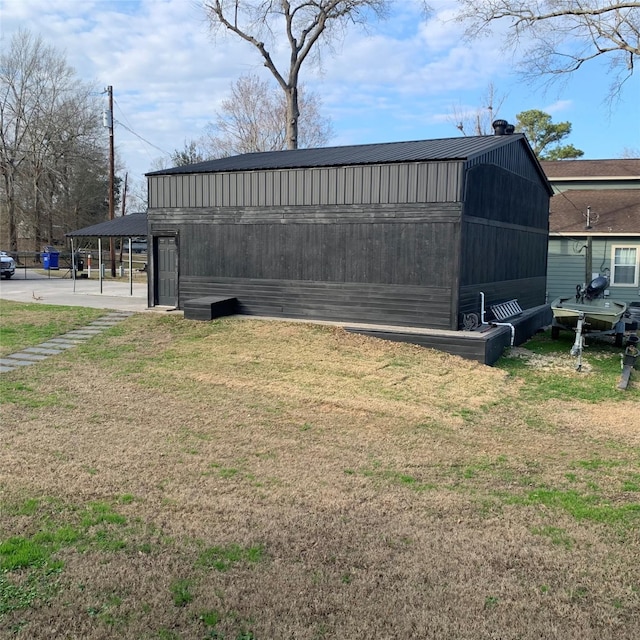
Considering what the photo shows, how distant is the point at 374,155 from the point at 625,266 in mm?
10510

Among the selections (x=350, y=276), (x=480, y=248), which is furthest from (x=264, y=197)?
(x=480, y=248)

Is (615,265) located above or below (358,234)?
below

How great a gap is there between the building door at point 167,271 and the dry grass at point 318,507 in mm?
5665

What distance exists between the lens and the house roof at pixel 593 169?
2100cm

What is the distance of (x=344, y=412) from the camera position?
7.07m

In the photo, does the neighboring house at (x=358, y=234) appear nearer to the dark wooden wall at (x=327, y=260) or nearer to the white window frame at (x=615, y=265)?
the dark wooden wall at (x=327, y=260)

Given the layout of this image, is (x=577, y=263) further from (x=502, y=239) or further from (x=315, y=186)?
(x=315, y=186)

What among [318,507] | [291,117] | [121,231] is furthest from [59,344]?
[291,117]

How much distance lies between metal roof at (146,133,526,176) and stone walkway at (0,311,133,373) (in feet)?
11.3

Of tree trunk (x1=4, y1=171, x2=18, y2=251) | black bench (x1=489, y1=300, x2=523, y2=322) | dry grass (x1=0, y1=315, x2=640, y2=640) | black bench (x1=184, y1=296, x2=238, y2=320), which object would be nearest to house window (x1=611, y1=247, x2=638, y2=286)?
black bench (x1=489, y1=300, x2=523, y2=322)

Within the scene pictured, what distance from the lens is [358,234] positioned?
1166cm

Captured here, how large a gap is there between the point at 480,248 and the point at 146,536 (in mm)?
9675

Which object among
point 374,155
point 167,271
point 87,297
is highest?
point 374,155

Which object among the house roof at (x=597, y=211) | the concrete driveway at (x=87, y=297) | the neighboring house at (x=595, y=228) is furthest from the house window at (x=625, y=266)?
the concrete driveway at (x=87, y=297)
